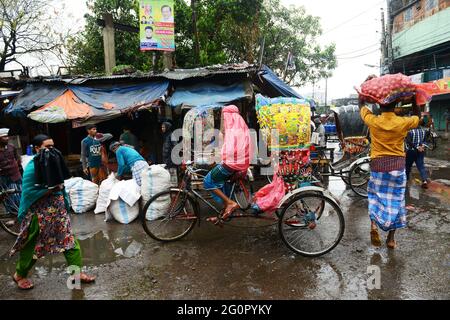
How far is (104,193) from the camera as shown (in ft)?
20.2

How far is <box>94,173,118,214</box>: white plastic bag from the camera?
611 cm

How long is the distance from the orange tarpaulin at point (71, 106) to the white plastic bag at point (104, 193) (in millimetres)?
2399

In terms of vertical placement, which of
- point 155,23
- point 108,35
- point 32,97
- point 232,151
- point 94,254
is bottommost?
point 94,254

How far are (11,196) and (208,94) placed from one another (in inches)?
191

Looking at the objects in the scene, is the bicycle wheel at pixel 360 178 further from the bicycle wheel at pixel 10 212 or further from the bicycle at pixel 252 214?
the bicycle wheel at pixel 10 212

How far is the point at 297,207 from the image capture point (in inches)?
165

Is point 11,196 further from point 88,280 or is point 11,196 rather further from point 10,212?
point 88,280

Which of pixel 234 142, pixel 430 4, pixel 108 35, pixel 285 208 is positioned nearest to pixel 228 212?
pixel 285 208

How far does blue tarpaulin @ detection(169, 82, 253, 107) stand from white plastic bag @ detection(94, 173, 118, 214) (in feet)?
9.05

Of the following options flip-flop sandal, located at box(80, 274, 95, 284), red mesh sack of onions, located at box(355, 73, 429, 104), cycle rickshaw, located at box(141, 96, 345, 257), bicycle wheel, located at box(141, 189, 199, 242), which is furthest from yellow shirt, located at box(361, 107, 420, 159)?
flip-flop sandal, located at box(80, 274, 95, 284)

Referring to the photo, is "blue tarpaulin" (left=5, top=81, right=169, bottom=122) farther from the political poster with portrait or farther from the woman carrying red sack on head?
the woman carrying red sack on head

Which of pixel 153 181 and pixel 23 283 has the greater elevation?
pixel 153 181

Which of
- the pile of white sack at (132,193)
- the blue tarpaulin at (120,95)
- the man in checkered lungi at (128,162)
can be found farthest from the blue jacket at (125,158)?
the blue tarpaulin at (120,95)

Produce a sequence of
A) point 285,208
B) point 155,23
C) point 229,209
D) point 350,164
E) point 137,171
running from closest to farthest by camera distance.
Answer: point 285,208, point 229,209, point 137,171, point 350,164, point 155,23
